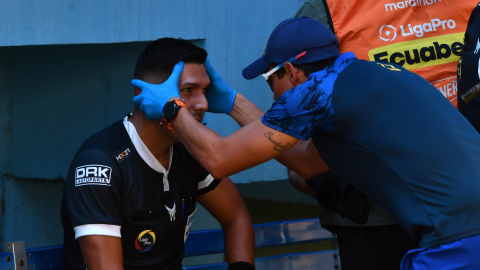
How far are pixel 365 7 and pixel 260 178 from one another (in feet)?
3.59

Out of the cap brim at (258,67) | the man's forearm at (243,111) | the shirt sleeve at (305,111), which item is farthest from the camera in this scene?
the man's forearm at (243,111)

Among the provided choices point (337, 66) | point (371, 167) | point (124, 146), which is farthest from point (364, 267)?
point (124, 146)

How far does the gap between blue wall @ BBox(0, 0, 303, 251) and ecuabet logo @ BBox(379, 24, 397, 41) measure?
0.70 m

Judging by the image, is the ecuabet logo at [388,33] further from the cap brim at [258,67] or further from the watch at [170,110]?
the watch at [170,110]

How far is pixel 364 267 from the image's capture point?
2.22 metres

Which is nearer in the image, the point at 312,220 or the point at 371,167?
the point at 371,167

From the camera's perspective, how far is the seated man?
1.87 m

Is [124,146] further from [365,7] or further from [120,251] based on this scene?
[365,7]

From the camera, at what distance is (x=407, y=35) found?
230cm

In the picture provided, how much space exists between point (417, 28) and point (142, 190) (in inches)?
56.5

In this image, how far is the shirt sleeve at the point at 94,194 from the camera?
6.07 ft

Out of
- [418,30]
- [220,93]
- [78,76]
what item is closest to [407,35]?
[418,30]

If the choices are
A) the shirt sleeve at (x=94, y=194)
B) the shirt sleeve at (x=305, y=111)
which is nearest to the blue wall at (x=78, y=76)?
the shirt sleeve at (x=94, y=194)

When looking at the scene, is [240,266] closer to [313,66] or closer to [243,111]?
[243,111]
